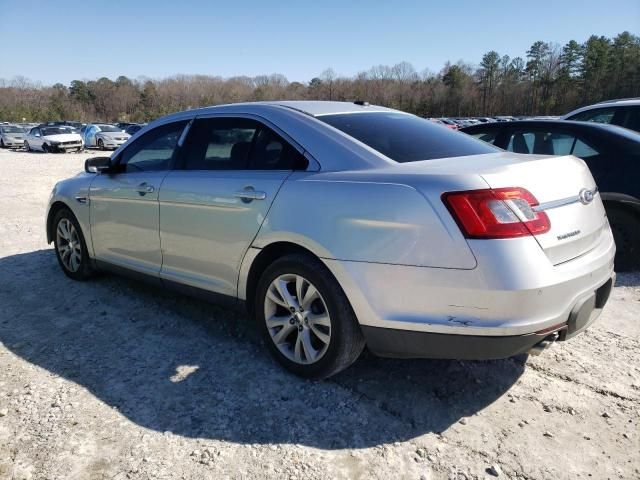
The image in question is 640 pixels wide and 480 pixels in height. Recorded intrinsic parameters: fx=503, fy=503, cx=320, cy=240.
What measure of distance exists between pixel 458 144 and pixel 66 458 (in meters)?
2.81

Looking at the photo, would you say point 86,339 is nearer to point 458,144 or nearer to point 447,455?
point 447,455

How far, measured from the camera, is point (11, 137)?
111 feet

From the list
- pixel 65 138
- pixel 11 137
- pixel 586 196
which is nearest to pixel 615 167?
pixel 586 196

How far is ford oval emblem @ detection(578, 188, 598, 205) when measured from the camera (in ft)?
8.85

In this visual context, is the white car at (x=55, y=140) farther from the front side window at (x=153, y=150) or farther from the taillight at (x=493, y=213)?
the taillight at (x=493, y=213)

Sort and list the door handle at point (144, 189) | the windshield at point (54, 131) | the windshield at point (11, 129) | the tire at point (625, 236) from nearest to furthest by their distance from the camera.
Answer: the door handle at point (144, 189) → the tire at point (625, 236) → the windshield at point (54, 131) → the windshield at point (11, 129)

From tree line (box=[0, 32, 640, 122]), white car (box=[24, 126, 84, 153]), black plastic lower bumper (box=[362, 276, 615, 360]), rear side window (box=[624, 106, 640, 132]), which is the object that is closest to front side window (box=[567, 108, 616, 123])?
rear side window (box=[624, 106, 640, 132])

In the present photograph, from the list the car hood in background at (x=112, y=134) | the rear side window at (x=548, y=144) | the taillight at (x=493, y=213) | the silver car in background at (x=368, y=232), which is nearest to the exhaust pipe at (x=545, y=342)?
the silver car in background at (x=368, y=232)

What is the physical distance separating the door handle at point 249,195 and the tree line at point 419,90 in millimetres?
75653

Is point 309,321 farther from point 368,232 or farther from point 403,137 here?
point 403,137

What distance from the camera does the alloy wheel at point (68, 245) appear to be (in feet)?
15.9

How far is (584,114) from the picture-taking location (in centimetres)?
745

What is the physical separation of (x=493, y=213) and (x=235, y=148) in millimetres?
1845

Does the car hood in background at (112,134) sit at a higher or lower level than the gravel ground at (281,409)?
higher
